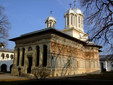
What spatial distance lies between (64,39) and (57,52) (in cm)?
317

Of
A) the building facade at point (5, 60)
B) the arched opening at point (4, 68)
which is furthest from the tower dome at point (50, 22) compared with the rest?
the arched opening at point (4, 68)

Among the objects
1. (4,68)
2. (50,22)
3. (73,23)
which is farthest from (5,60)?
(73,23)

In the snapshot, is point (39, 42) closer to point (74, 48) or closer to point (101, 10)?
point (74, 48)

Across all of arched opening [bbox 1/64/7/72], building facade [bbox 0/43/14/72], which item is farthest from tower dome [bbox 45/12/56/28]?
arched opening [bbox 1/64/7/72]

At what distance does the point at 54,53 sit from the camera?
758 inches

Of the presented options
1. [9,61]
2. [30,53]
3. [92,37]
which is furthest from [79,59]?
[9,61]

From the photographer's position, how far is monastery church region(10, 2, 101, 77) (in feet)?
62.2

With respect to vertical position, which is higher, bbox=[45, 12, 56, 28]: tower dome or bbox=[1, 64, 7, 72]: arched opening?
bbox=[45, 12, 56, 28]: tower dome

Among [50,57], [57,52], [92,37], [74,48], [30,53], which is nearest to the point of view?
[92,37]

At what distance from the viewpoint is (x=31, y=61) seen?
22484 mm

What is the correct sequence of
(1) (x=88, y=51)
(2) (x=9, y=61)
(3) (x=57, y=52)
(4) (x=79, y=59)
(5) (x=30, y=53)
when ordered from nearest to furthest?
(3) (x=57, y=52) → (5) (x=30, y=53) → (4) (x=79, y=59) → (1) (x=88, y=51) → (2) (x=9, y=61)

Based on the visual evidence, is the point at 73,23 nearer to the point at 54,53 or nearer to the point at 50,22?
the point at 50,22

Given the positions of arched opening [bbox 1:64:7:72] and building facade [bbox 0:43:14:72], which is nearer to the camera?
building facade [bbox 0:43:14:72]

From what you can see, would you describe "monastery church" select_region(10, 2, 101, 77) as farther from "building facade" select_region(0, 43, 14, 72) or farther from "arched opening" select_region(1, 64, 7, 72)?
"arched opening" select_region(1, 64, 7, 72)
